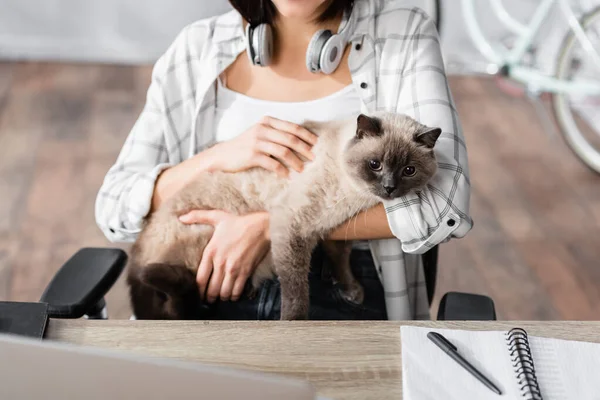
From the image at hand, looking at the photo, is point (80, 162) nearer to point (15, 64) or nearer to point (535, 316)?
point (15, 64)

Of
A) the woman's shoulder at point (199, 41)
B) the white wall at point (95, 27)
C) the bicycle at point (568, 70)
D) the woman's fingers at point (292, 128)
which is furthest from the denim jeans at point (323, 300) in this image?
the white wall at point (95, 27)

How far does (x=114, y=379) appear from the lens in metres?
0.52

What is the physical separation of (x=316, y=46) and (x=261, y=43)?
0.11 m

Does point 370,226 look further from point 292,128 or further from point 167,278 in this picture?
point 167,278

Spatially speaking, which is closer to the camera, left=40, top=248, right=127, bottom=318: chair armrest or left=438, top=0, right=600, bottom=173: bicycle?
left=40, top=248, right=127, bottom=318: chair armrest

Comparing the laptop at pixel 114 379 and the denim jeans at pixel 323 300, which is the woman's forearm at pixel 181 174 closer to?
the denim jeans at pixel 323 300

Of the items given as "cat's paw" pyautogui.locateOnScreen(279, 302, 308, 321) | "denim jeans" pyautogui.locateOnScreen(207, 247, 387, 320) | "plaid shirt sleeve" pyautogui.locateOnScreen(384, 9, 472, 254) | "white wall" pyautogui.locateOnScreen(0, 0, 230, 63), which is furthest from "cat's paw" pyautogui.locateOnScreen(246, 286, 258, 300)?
"white wall" pyautogui.locateOnScreen(0, 0, 230, 63)

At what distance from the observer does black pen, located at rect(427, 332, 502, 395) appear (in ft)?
2.56

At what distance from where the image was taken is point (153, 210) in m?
1.29

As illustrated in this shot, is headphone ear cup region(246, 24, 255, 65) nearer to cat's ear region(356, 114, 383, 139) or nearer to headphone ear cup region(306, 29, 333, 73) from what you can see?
headphone ear cup region(306, 29, 333, 73)

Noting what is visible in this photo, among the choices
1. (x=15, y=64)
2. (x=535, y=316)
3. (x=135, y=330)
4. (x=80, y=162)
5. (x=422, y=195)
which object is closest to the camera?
(x=135, y=330)

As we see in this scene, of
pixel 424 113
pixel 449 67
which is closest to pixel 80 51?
pixel 449 67

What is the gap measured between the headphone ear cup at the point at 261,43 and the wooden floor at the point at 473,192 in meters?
1.19

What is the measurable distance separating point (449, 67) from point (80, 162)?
2.05 metres
